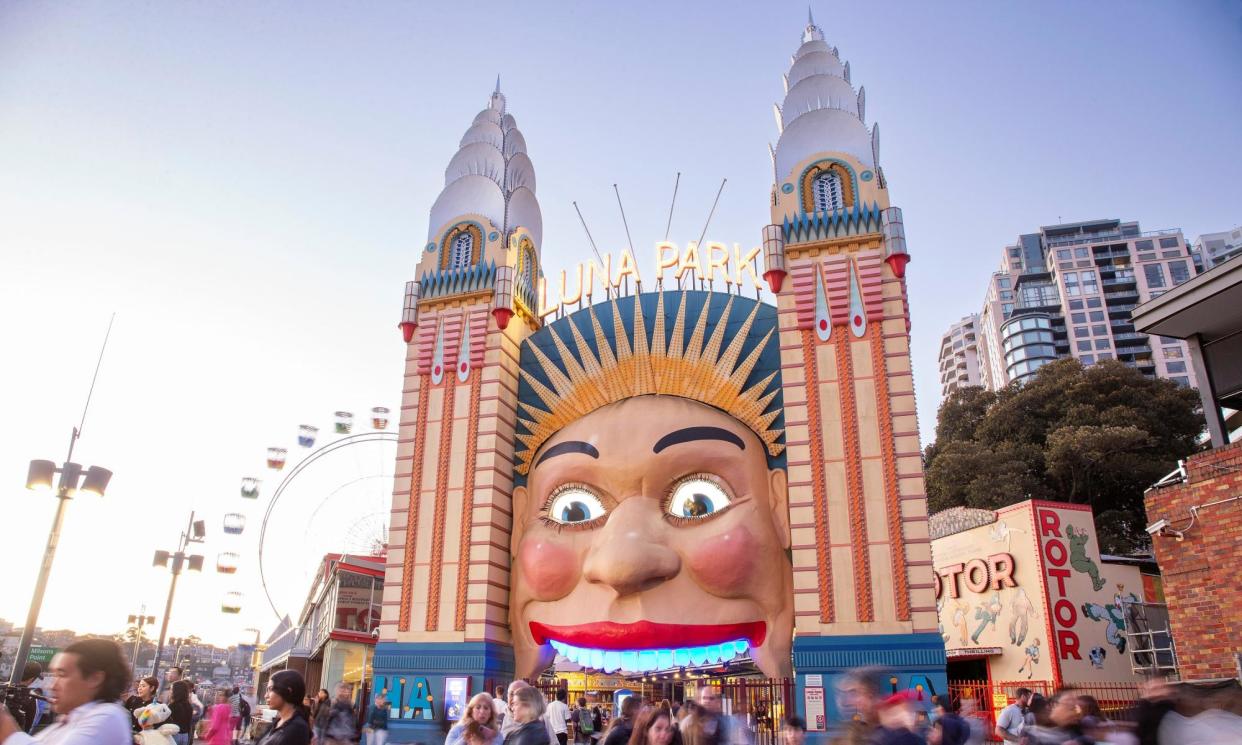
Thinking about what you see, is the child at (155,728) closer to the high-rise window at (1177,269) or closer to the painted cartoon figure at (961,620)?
the painted cartoon figure at (961,620)

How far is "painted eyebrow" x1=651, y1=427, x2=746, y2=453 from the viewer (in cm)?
1753

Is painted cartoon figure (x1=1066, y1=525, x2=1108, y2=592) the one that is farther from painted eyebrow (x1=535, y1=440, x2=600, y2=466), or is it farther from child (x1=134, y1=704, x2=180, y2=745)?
child (x1=134, y1=704, x2=180, y2=745)

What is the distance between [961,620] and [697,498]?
42.7 feet

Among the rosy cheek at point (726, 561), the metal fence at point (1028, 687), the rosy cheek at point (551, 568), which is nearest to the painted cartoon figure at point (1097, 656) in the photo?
the metal fence at point (1028, 687)

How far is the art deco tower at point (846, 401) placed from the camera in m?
16.0

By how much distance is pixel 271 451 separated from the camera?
1186 inches

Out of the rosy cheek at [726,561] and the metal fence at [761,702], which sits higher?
the rosy cheek at [726,561]

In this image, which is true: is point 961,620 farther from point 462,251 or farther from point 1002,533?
point 462,251

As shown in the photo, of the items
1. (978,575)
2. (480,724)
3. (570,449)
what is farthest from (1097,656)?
(480,724)

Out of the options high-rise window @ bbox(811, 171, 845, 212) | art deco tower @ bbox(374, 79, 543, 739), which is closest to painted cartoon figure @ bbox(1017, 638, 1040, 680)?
high-rise window @ bbox(811, 171, 845, 212)

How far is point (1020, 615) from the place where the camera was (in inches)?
916

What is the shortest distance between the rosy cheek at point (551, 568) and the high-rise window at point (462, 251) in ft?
24.6

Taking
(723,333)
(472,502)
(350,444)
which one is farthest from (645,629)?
(350,444)

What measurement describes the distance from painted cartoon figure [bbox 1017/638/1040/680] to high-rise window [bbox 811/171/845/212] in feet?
41.5
